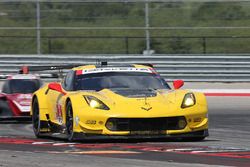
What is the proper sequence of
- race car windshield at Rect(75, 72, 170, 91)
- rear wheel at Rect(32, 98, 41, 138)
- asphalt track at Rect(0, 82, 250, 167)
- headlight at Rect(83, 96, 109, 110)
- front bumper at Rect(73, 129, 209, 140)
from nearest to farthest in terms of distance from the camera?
asphalt track at Rect(0, 82, 250, 167) < front bumper at Rect(73, 129, 209, 140) < headlight at Rect(83, 96, 109, 110) < race car windshield at Rect(75, 72, 170, 91) < rear wheel at Rect(32, 98, 41, 138)

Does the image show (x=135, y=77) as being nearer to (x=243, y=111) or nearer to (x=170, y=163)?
(x=170, y=163)

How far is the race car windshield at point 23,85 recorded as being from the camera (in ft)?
62.8

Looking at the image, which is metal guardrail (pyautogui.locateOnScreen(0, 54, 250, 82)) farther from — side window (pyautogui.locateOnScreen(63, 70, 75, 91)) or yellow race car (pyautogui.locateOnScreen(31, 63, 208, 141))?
yellow race car (pyautogui.locateOnScreen(31, 63, 208, 141))

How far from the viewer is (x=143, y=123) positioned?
11.7 meters

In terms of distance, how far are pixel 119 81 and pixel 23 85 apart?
6.89 meters

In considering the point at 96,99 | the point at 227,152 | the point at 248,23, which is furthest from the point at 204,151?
the point at 248,23

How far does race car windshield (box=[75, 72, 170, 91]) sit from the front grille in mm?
1151

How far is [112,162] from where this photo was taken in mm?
9180

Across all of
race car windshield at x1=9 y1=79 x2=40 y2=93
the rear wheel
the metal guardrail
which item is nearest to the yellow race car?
the rear wheel

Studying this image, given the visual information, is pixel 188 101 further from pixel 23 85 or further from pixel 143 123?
pixel 23 85

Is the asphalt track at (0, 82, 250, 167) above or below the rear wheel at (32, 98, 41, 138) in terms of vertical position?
below

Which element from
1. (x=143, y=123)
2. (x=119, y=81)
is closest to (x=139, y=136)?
(x=143, y=123)

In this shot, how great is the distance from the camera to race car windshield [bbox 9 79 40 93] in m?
19.1

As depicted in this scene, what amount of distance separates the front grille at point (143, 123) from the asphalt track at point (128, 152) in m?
0.21
